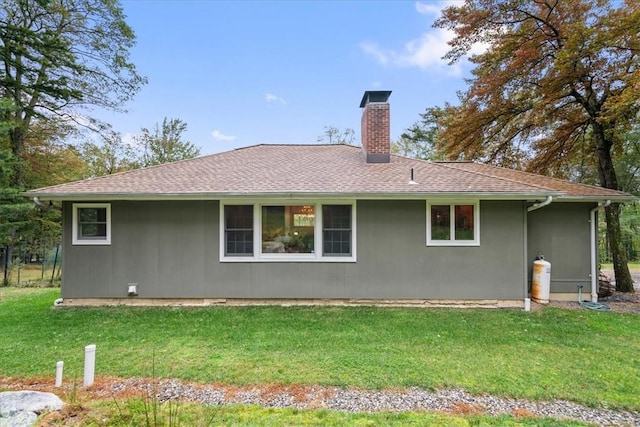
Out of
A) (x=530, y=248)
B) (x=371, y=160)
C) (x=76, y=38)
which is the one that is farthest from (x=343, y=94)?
(x=530, y=248)

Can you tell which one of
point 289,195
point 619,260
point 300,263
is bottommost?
point 619,260

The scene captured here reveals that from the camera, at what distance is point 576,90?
9.09 m

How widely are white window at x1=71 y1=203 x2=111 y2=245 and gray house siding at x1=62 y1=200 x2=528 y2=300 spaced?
0.12 meters

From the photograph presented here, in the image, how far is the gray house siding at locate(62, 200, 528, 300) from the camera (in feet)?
22.1

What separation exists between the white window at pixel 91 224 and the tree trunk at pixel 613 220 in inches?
498

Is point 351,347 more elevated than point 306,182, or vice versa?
point 306,182

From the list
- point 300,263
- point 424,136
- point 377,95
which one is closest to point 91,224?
point 300,263

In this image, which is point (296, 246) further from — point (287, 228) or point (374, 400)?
point (374, 400)

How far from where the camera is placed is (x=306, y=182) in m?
6.88

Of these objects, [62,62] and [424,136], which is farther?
[424,136]

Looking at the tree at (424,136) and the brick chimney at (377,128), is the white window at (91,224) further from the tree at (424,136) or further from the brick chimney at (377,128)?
the tree at (424,136)

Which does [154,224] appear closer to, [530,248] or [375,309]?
[375,309]

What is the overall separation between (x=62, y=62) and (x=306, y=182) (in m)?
12.2

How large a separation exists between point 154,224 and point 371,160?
5526 mm
